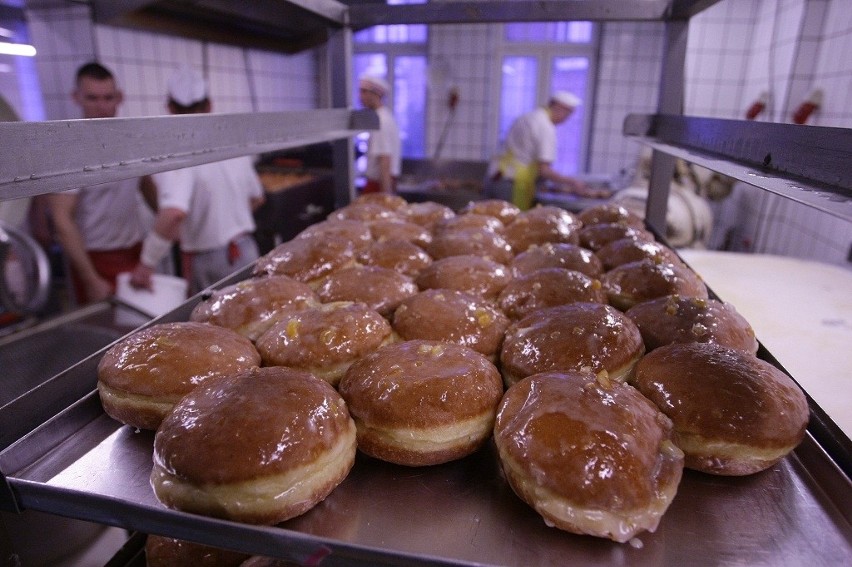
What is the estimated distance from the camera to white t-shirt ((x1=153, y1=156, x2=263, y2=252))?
3856 mm

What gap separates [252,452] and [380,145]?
5.41m

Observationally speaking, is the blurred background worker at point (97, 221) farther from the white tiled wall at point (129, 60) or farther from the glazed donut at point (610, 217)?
the glazed donut at point (610, 217)

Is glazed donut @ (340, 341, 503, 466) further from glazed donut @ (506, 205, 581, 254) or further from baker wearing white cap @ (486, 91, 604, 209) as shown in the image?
baker wearing white cap @ (486, 91, 604, 209)

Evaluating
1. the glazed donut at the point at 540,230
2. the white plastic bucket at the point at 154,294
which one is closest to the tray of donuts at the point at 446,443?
the glazed donut at the point at 540,230

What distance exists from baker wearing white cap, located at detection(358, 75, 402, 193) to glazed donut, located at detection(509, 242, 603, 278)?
4.30 m

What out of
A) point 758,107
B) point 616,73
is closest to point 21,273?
point 758,107

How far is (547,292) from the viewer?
1.72m

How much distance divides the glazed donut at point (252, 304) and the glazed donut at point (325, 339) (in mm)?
84

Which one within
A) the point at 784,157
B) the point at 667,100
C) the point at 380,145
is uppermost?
the point at 667,100

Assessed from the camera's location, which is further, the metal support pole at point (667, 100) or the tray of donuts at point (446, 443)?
the metal support pole at point (667, 100)

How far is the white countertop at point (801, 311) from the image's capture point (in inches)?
81.0

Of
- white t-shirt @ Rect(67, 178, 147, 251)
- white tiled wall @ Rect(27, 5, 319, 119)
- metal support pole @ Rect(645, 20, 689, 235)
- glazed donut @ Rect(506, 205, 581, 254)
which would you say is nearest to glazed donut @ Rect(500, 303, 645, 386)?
glazed donut @ Rect(506, 205, 581, 254)

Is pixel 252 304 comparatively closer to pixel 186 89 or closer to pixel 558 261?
pixel 558 261

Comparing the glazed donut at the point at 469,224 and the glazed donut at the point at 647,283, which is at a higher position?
the glazed donut at the point at 469,224
